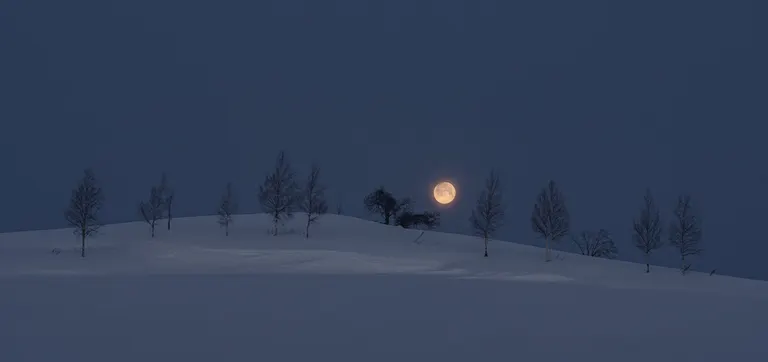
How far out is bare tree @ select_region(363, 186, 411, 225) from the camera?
6131cm

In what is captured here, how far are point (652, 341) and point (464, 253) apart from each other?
85.8 feet

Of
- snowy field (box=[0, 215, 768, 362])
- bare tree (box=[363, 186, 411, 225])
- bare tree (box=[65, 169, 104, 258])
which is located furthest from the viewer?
bare tree (box=[363, 186, 411, 225])

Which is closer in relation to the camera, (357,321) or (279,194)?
(357,321)

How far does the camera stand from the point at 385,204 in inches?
2414

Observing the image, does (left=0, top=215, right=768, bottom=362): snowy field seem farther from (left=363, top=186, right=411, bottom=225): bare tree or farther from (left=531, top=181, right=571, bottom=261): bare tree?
(left=363, top=186, right=411, bottom=225): bare tree

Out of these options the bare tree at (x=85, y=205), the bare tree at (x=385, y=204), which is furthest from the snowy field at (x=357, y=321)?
the bare tree at (x=385, y=204)

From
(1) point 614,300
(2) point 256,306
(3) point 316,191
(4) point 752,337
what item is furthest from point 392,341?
(3) point 316,191

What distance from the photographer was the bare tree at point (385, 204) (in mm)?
61312

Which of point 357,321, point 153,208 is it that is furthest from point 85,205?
point 357,321

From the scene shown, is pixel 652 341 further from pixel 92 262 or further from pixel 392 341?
pixel 92 262

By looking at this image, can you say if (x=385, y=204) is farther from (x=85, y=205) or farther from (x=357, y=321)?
(x=357, y=321)

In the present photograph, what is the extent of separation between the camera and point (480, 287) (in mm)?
18000

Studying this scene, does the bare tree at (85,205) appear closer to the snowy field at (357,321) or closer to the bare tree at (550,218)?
the snowy field at (357,321)

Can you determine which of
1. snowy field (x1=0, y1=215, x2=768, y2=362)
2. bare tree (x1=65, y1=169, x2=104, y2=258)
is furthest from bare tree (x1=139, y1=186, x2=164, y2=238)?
snowy field (x1=0, y1=215, x2=768, y2=362)
